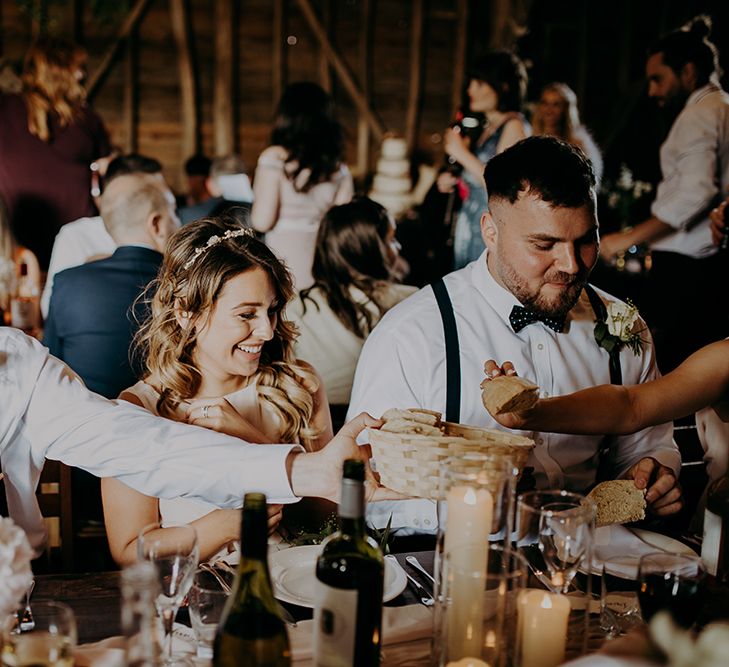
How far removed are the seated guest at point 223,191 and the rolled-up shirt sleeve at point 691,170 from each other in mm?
2008

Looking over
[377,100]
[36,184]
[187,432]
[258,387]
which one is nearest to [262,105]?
[377,100]

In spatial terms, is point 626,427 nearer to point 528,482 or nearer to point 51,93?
point 528,482

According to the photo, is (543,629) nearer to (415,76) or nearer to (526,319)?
(526,319)

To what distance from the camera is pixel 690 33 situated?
3.95 metres

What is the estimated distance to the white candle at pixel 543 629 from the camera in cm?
115

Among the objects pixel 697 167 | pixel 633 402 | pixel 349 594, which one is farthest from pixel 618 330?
pixel 697 167

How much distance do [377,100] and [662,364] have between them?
15.6 feet

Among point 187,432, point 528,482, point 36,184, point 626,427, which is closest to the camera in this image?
point 187,432

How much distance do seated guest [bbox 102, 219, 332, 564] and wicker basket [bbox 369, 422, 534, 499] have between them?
1.72 ft

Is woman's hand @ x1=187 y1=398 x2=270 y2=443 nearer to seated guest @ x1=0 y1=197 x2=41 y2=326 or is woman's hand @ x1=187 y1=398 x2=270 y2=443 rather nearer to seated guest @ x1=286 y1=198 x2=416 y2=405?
seated guest @ x1=286 y1=198 x2=416 y2=405

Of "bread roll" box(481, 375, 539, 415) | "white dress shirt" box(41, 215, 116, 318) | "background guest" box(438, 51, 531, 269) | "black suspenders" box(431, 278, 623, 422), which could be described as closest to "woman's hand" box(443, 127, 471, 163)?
"background guest" box(438, 51, 531, 269)

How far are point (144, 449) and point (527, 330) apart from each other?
3.58 ft

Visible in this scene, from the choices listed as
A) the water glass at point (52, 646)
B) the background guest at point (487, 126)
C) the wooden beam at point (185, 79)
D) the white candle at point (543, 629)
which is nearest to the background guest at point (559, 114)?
the background guest at point (487, 126)

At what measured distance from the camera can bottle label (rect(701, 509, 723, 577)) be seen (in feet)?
5.15
